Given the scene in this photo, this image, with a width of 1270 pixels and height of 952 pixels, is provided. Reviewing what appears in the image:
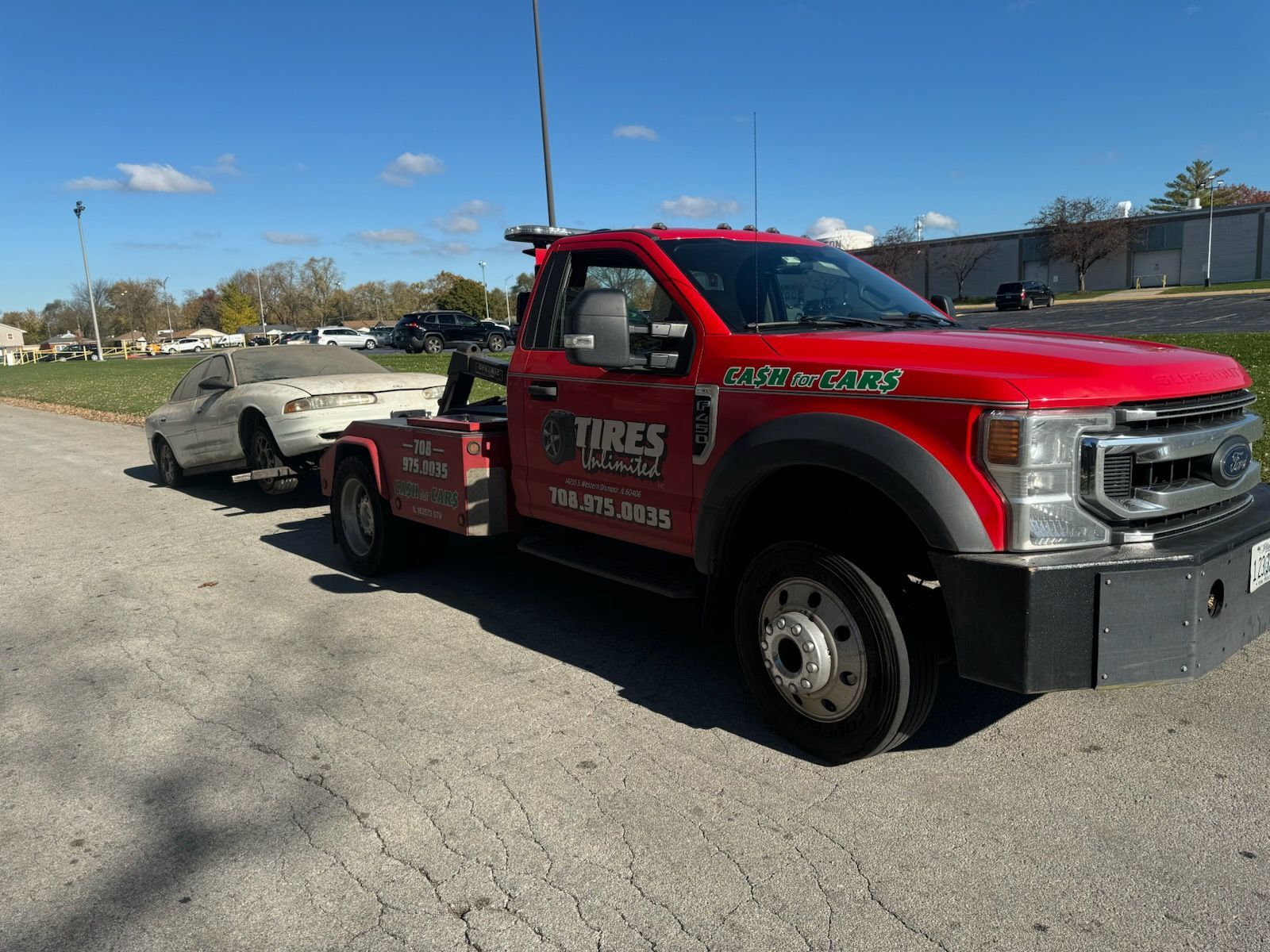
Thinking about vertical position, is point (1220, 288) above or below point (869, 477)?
above

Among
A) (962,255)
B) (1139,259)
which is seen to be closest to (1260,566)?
(962,255)

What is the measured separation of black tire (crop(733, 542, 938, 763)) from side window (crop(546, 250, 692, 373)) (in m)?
1.06

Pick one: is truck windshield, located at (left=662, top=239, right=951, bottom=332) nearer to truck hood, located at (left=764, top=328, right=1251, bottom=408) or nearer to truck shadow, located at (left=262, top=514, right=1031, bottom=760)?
truck hood, located at (left=764, top=328, right=1251, bottom=408)

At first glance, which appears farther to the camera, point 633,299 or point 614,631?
point 614,631

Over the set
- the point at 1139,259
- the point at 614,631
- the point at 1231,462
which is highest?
the point at 1139,259

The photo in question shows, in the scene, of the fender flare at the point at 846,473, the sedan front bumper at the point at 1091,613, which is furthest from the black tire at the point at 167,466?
the sedan front bumper at the point at 1091,613

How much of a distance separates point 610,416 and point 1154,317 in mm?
34188

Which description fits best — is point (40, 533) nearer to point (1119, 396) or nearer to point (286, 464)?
point (286, 464)

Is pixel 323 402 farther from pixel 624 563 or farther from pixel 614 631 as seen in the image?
pixel 624 563

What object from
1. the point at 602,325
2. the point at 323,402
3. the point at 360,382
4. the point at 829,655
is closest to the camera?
the point at 829,655

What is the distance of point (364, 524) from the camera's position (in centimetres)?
671

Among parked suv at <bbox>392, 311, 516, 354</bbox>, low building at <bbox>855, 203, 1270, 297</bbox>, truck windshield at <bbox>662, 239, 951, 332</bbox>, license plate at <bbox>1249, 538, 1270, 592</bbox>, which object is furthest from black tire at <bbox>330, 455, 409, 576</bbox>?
low building at <bbox>855, 203, 1270, 297</bbox>

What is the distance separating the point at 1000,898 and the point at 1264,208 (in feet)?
253

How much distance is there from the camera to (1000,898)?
9.14 ft
